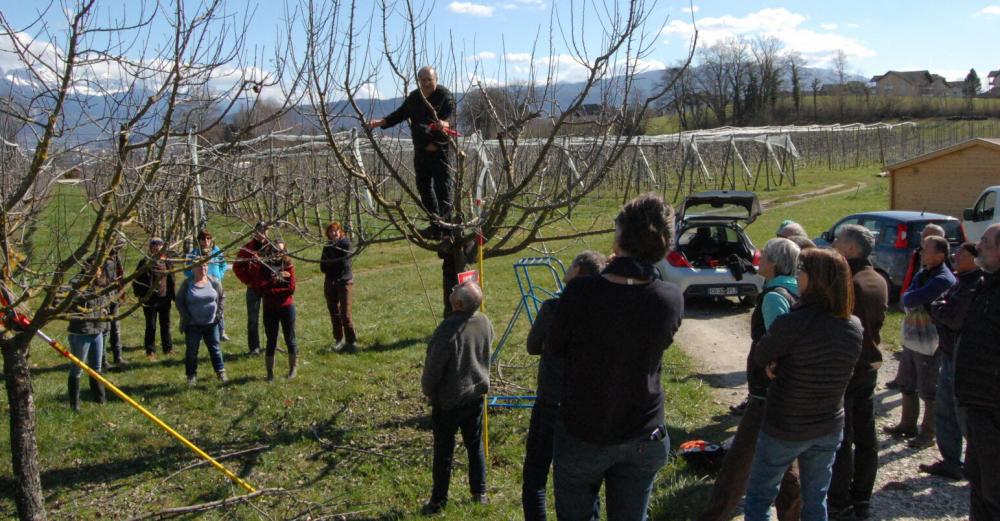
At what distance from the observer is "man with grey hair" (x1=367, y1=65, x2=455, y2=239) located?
5.55 meters

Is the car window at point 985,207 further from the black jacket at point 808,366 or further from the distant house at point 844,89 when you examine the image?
the distant house at point 844,89

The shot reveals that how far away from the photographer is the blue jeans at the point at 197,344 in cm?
855

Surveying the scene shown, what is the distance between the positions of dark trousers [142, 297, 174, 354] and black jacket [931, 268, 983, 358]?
8398 millimetres

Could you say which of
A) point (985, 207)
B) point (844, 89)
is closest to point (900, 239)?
point (985, 207)

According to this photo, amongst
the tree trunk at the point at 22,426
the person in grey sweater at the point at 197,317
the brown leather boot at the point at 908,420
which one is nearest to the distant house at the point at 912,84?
the brown leather boot at the point at 908,420

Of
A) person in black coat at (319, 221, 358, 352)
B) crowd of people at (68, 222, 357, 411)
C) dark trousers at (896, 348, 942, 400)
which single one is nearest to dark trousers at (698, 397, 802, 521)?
dark trousers at (896, 348, 942, 400)

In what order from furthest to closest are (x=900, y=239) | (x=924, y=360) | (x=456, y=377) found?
(x=900, y=239)
(x=924, y=360)
(x=456, y=377)

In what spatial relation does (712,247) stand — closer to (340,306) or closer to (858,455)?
(340,306)

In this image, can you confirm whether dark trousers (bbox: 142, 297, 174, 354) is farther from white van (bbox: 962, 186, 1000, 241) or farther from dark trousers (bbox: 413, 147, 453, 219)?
white van (bbox: 962, 186, 1000, 241)

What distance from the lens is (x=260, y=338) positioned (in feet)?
35.9

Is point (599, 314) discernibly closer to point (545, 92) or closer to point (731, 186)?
point (545, 92)

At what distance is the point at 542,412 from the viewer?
4.23m

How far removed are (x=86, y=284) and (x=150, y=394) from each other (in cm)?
455

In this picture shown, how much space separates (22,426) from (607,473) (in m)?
3.50
